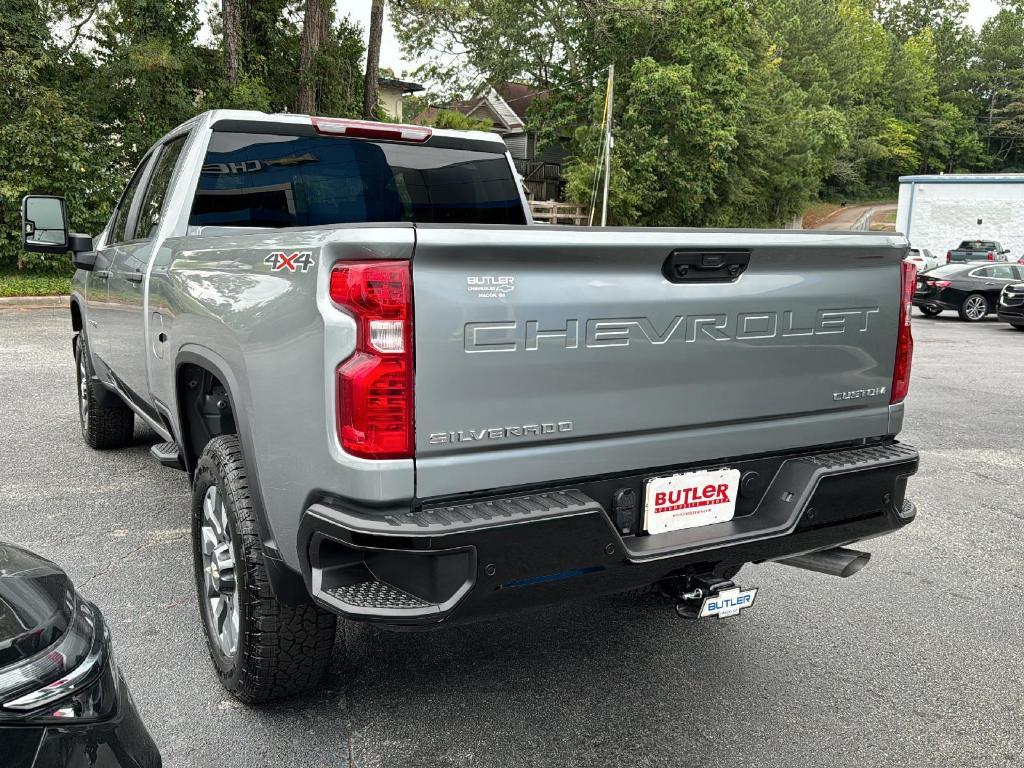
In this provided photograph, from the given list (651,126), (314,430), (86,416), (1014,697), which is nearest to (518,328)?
(314,430)

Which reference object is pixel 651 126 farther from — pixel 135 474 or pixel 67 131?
pixel 135 474

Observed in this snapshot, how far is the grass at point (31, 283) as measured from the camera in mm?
15883

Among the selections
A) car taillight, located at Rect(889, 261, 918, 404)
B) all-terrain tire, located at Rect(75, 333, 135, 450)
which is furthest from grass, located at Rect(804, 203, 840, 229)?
car taillight, located at Rect(889, 261, 918, 404)

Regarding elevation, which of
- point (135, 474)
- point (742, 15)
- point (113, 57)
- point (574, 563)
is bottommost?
point (135, 474)

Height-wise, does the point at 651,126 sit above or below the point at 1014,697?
above

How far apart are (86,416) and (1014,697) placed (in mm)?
5761

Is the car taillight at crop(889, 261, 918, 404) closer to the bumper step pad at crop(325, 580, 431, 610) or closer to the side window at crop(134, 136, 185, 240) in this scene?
the bumper step pad at crop(325, 580, 431, 610)

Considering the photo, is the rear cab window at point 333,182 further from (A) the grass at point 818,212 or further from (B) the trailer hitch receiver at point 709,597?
(A) the grass at point 818,212

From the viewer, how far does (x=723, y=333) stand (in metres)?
2.66

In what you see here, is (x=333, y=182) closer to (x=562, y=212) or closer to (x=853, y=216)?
(x=562, y=212)

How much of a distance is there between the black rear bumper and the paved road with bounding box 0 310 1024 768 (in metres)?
0.61

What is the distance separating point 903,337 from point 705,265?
99 cm

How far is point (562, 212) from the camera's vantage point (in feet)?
118

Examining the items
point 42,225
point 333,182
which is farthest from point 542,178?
point 333,182
